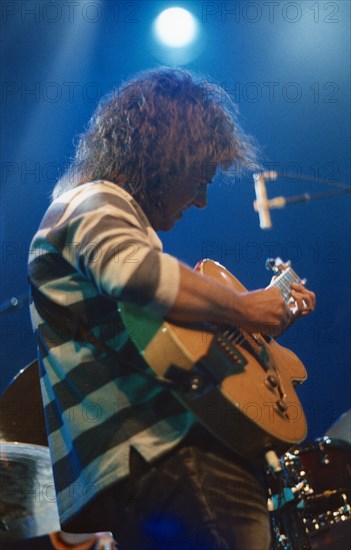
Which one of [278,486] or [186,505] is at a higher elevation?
[186,505]

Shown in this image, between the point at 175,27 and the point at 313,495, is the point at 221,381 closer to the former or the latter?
the point at 313,495

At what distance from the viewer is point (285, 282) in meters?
2.39

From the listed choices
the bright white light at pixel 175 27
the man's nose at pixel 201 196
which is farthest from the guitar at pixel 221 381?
the bright white light at pixel 175 27

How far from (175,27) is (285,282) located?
3334mm

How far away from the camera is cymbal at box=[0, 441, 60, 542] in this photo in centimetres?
243

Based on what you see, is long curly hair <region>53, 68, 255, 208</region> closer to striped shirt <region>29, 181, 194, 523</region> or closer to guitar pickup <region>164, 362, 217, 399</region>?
striped shirt <region>29, 181, 194, 523</region>

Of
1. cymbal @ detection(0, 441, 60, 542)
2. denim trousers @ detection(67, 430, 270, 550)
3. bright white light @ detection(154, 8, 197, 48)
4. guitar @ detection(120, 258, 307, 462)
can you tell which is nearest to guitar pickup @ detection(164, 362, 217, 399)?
guitar @ detection(120, 258, 307, 462)

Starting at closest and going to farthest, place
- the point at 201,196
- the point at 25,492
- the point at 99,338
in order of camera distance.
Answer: the point at 99,338, the point at 201,196, the point at 25,492

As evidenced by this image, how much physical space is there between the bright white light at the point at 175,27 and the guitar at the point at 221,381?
371cm

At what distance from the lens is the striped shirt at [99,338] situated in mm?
1588

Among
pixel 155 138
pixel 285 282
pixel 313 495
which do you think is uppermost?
pixel 155 138

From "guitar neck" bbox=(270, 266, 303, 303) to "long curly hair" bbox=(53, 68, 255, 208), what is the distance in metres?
0.51

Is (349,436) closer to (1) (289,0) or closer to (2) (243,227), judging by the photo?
(2) (243,227)

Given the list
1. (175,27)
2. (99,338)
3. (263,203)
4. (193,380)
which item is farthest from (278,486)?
(175,27)
